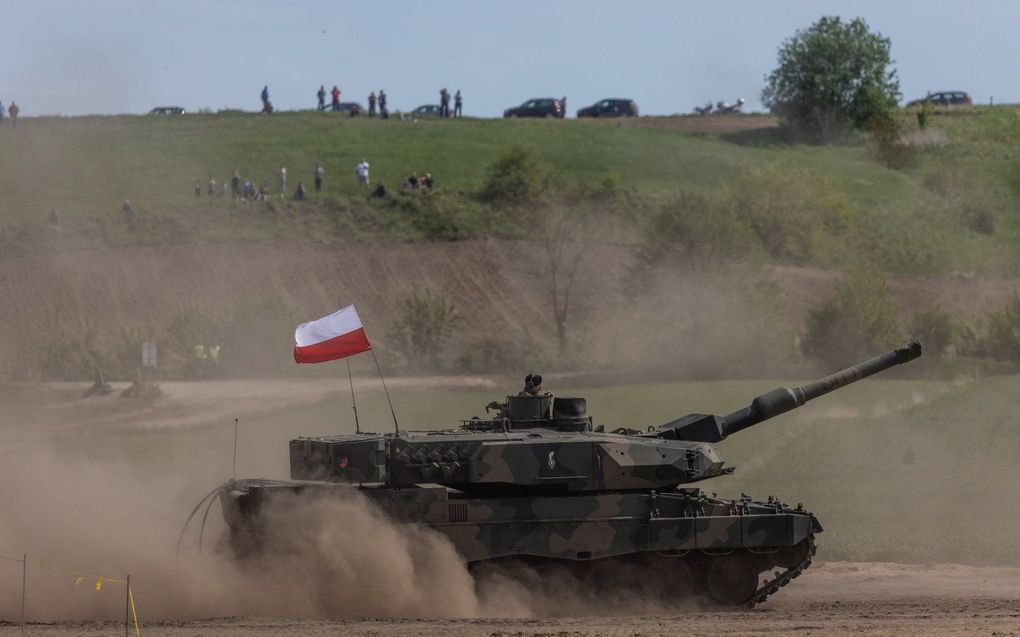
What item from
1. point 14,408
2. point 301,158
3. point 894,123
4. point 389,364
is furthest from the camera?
point 894,123

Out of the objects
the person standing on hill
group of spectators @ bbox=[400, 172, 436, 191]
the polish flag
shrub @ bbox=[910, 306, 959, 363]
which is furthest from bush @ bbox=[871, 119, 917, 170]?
the polish flag

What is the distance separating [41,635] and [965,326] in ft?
138

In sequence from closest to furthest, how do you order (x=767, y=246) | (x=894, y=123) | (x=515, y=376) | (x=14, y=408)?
(x=14, y=408), (x=515, y=376), (x=767, y=246), (x=894, y=123)

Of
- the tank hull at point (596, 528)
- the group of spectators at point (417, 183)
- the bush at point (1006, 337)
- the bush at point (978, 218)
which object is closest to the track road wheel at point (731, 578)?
the tank hull at point (596, 528)

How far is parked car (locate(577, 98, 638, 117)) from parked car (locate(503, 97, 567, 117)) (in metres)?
2.81

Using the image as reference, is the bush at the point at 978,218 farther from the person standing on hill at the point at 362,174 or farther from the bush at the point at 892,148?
the person standing on hill at the point at 362,174

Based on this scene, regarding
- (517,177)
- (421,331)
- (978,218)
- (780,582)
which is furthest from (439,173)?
(780,582)

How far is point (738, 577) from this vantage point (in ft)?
66.3

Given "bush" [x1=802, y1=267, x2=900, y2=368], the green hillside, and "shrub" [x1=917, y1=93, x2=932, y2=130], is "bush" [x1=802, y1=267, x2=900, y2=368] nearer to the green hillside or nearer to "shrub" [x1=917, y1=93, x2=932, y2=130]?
the green hillside

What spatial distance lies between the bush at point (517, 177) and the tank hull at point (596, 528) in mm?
56555

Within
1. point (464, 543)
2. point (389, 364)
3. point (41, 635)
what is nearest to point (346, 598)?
point (464, 543)

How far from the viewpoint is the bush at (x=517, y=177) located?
251 feet

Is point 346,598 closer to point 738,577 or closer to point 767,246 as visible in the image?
point 738,577

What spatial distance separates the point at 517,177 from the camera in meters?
76.4
